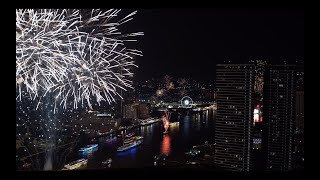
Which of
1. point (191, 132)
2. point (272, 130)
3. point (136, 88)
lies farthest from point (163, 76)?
point (272, 130)

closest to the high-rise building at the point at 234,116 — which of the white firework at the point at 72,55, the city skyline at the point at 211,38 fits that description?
the city skyline at the point at 211,38

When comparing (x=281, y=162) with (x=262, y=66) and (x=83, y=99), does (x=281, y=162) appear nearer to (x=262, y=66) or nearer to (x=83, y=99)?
(x=262, y=66)

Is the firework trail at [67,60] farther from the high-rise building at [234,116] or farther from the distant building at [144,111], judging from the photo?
the high-rise building at [234,116]

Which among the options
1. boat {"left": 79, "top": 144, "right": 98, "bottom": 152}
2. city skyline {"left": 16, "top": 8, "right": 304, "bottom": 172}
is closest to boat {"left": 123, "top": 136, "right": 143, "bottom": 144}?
city skyline {"left": 16, "top": 8, "right": 304, "bottom": 172}

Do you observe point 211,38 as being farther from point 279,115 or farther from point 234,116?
point 279,115

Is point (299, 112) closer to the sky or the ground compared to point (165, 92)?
closer to the ground

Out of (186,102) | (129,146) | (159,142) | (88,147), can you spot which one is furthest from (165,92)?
(88,147)
